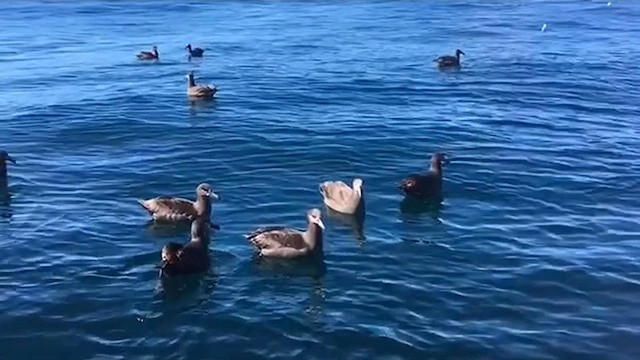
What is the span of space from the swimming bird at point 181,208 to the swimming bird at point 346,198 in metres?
2.95

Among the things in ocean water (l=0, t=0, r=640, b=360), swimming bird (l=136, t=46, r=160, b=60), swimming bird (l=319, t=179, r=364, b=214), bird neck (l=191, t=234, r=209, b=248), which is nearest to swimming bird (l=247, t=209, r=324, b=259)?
ocean water (l=0, t=0, r=640, b=360)

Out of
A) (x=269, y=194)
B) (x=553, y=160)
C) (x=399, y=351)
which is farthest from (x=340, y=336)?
(x=553, y=160)

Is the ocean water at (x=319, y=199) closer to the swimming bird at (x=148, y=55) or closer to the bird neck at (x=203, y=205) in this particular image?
the swimming bird at (x=148, y=55)

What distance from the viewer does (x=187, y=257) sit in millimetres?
18656

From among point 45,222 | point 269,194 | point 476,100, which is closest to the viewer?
Result: point 45,222

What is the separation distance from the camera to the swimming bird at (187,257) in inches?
732

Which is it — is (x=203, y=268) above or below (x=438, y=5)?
below

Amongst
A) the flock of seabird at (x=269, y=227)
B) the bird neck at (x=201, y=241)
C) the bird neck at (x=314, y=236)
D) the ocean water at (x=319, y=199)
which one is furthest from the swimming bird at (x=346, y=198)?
the bird neck at (x=201, y=241)

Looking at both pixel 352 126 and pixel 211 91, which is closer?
pixel 352 126

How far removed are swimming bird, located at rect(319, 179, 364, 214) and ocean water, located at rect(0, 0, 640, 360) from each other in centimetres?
46

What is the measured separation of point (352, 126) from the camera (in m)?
31.9

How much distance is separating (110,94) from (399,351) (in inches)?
990

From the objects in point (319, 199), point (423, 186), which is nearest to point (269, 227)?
point (319, 199)

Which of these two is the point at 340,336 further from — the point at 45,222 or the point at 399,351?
the point at 45,222
